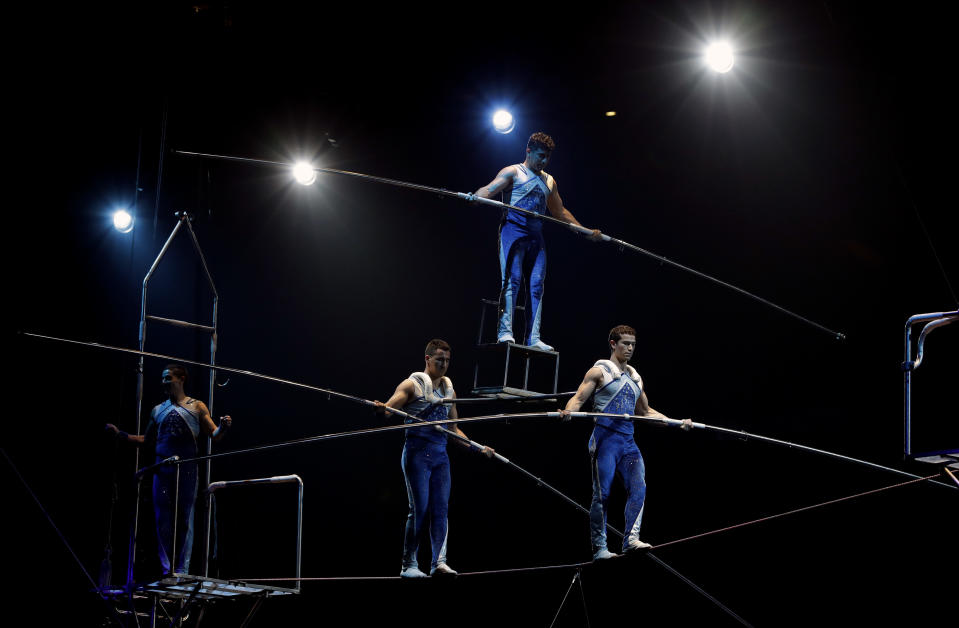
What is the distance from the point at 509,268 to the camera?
8344 millimetres

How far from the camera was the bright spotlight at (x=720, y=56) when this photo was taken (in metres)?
8.98

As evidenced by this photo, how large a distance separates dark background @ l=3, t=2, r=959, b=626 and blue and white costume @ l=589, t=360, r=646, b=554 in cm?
232

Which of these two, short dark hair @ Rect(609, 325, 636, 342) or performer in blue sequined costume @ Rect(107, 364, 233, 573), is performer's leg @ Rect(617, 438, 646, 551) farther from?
performer in blue sequined costume @ Rect(107, 364, 233, 573)

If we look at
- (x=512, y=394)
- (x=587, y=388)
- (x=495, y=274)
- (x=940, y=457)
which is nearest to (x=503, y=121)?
(x=495, y=274)

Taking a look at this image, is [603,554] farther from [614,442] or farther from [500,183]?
[500,183]

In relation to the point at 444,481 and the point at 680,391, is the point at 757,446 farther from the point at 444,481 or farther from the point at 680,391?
the point at 444,481

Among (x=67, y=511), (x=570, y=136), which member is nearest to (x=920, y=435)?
(x=570, y=136)

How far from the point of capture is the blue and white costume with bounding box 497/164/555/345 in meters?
8.31

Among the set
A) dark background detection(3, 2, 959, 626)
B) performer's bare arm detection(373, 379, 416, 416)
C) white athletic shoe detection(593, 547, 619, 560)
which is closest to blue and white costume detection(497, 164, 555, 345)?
performer's bare arm detection(373, 379, 416, 416)

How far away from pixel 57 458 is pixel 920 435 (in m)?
7.73

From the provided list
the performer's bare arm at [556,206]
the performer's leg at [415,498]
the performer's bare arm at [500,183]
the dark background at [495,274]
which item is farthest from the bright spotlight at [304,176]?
the performer's leg at [415,498]

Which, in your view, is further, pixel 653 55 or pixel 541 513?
pixel 541 513

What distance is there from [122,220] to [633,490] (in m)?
5.74

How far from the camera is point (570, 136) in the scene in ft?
34.5
